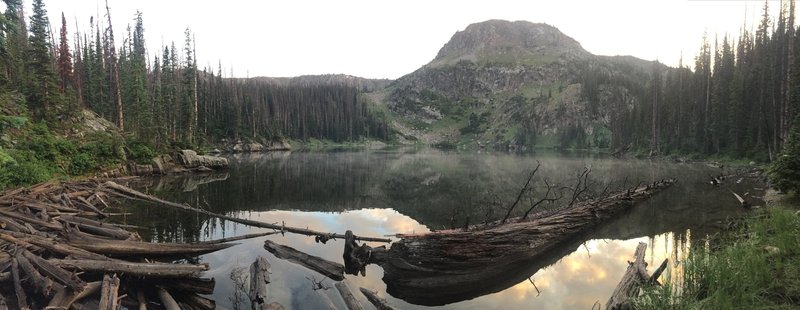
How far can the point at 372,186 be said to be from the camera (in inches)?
1515

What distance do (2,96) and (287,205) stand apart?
80.8ft

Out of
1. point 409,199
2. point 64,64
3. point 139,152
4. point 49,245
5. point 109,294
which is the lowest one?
point 409,199

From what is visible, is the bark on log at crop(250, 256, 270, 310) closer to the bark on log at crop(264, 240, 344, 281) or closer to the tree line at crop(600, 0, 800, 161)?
the bark on log at crop(264, 240, 344, 281)

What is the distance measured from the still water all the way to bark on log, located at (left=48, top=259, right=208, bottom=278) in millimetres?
1478

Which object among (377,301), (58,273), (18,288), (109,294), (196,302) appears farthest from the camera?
(377,301)

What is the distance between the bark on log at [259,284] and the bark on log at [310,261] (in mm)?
1778

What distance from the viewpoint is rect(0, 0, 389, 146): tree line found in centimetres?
4288

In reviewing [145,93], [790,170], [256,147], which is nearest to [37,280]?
[790,170]

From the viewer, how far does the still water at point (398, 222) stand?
11516 millimetres

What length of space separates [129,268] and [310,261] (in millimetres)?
5638

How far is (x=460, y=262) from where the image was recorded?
12.3 metres

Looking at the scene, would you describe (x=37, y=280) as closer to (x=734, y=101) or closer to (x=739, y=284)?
(x=739, y=284)

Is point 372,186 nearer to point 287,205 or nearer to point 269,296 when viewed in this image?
point 287,205

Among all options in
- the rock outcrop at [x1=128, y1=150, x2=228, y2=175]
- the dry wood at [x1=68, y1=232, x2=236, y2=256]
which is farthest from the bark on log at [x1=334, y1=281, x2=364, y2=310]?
the rock outcrop at [x1=128, y1=150, x2=228, y2=175]
